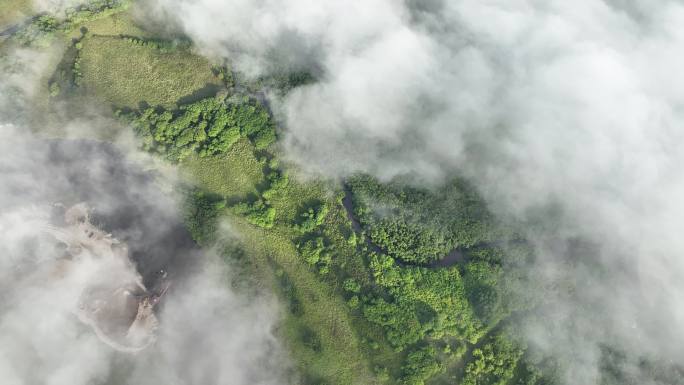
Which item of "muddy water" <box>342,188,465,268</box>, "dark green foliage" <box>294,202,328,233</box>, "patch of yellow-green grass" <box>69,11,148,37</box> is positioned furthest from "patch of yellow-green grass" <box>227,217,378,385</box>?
"patch of yellow-green grass" <box>69,11,148,37</box>

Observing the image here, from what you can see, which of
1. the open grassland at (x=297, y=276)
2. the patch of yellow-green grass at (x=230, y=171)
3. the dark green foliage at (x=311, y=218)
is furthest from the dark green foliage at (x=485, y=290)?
the patch of yellow-green grass at (x=230, y=171)

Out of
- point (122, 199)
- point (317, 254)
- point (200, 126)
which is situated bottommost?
point (122, 199)

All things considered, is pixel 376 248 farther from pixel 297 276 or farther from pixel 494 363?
pixel 494 363

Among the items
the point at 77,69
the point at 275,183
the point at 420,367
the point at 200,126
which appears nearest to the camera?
the point at 420,367

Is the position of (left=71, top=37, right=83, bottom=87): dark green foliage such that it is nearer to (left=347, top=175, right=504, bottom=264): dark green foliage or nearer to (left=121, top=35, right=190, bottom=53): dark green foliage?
(left=121, top=35, right=190, bottom=53): dark green foliage

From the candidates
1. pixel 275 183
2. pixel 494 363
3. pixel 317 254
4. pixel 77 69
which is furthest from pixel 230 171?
pixel 494 363

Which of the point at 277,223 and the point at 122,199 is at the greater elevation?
the point at 277,223

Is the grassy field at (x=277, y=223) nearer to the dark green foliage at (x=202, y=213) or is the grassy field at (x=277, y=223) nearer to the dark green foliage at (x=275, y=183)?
the dark green foliage at (x=275, y=183)

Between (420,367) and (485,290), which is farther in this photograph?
(485,290)
